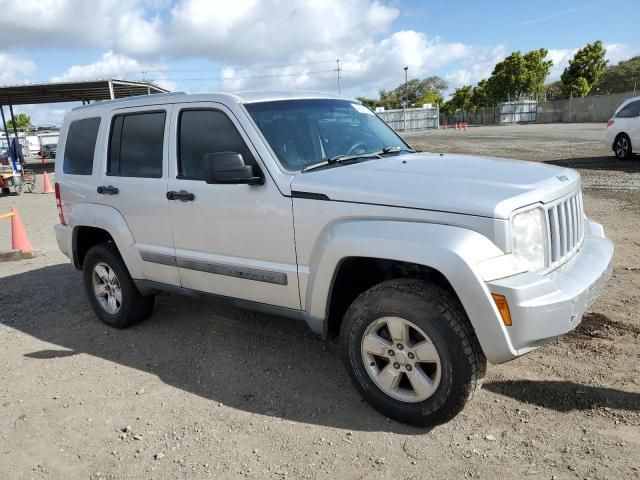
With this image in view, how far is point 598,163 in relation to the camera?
45.2 ft

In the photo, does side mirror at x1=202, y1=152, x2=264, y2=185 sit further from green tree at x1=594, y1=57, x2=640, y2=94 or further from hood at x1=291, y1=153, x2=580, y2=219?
green tree at x1=594, y1=57, x2=640, y2=94

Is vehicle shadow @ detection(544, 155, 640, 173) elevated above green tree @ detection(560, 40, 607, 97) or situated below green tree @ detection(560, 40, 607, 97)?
below

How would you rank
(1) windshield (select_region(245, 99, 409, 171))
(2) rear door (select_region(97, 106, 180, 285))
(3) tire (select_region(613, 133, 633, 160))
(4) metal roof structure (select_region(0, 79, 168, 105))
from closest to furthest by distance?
(1) windshield (select_region(245, 99, 409, 171)) < (2) rear door (select_region(97, 106, 180, 285)) < (3) tire (select_region(613, 133, 633, 160)) < (4) metal roof structure (select_region(0, 79, 168, 105))

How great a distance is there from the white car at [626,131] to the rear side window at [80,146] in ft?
42.1

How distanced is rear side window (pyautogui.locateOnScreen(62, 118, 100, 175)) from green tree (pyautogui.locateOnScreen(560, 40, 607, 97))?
61.8 metres

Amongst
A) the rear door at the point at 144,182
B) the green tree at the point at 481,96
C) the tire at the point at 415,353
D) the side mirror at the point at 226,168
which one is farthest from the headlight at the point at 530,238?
the green tree at the point at 481,96

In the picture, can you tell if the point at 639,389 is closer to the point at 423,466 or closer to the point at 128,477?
the point at 423,466

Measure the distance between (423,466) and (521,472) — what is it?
1.59 feet

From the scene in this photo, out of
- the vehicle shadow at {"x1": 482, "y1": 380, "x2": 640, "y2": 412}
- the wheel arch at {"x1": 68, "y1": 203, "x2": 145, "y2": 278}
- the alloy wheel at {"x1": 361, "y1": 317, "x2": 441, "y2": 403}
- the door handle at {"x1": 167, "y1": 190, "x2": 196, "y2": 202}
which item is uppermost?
the door handle at {"x1": 167, "y1": 190, "x2": 196, "y2": 202}

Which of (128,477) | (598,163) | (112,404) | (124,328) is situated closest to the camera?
(128,477)

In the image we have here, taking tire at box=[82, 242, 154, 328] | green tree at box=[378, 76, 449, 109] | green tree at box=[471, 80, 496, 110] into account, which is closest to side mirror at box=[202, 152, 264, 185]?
tire at box=[82, 242, 154, 328]

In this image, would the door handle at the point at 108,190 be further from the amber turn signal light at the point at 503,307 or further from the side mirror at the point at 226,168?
the amber turn signal light at the point at 503,307

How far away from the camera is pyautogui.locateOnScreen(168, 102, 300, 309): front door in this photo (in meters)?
3.56

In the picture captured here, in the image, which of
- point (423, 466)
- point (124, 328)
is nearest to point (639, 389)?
point (423, 466)
